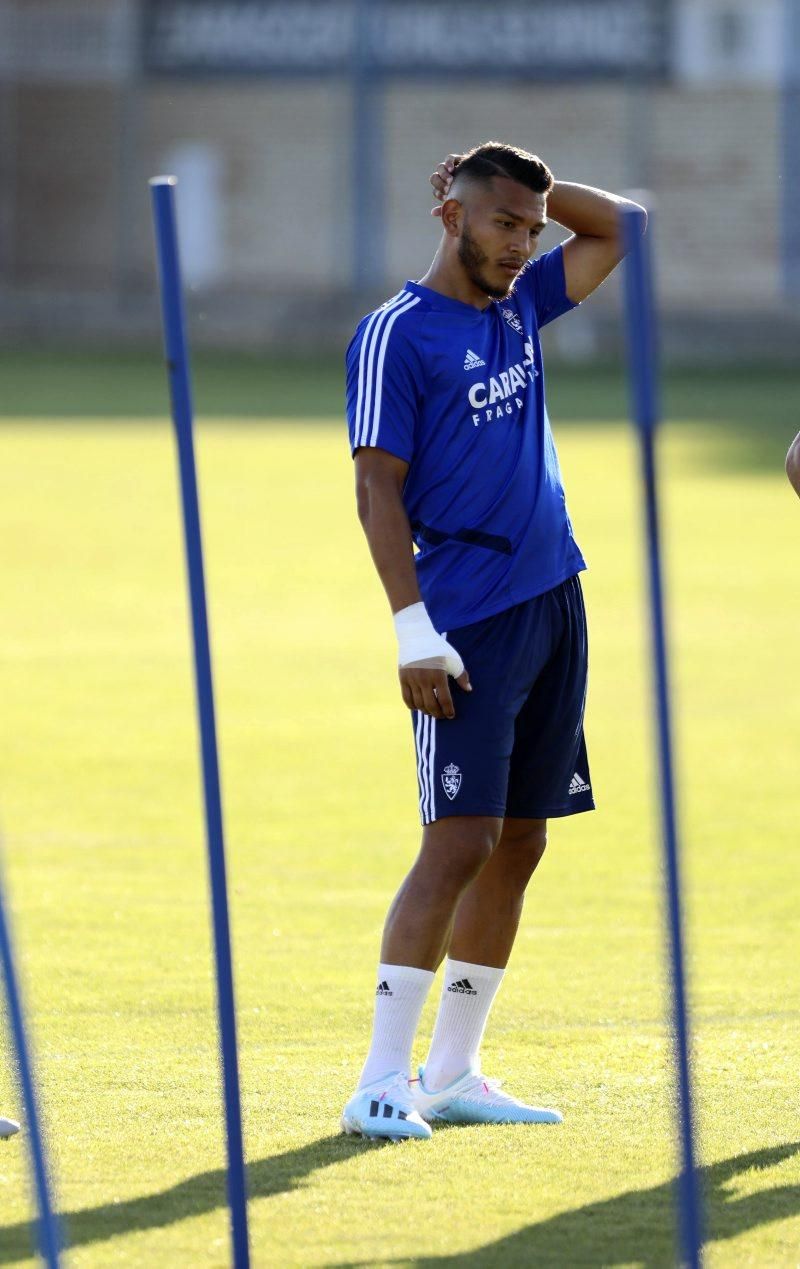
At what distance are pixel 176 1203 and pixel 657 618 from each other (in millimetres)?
1610

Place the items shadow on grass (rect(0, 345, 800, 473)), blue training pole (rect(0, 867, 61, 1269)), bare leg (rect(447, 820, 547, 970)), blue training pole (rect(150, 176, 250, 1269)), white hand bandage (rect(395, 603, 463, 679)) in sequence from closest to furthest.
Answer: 1. blue training pole (rect(0, 867, 61, 1269))
2. blue training pole (rect(150, 176, 250, 1269))
3. white hand bandage (rect(395, 603, 463, 679))
4. bare leg (rect(447, 820, 547, 970))
5. shadow on grass (rect(0, 345, 800, 473))

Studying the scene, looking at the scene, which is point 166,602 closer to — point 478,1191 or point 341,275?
point 478,1191

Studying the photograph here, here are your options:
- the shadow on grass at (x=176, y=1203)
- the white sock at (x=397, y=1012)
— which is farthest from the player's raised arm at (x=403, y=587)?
the shadow on grass at (x=176, y=1203)

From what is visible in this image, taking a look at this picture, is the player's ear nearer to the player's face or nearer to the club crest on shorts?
the player's face

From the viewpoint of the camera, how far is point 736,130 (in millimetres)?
33906

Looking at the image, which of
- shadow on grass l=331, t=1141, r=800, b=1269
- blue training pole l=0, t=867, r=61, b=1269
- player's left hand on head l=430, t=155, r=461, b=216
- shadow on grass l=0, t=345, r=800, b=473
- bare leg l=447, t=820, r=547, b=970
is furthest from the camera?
shadow on grass l=0, t=345, r=800, b=473

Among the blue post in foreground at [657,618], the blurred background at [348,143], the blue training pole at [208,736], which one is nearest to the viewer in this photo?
the blue post in foreground at [657,618]

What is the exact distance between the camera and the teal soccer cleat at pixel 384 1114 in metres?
4.40

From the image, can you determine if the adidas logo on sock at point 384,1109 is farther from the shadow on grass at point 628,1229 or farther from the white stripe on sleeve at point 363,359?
the white stripe on sleeve at point 363,359

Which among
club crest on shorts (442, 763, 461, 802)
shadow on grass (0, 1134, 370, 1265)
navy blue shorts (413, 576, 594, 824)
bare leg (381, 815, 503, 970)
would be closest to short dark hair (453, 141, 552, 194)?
navy blue shorts (413, 576, 594, 824)

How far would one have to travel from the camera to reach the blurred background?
33.7 meters

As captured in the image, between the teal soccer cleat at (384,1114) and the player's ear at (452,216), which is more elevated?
the player's ear at (452,216)

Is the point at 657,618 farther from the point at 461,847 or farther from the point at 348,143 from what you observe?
the point at 348,143

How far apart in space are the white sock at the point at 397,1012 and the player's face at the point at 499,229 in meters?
1.47
